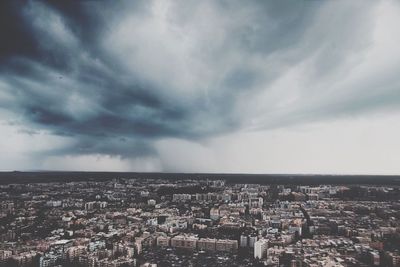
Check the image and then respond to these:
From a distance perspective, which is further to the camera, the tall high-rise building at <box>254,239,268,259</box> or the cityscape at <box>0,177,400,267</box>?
the tall high-rise building at <box>254,239,268,259</box>

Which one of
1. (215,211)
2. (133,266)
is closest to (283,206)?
(215,211)

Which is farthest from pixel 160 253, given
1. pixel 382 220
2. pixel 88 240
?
pixel 382 220

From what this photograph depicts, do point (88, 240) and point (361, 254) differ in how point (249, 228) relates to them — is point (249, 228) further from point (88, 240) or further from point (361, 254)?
point (88, 240)

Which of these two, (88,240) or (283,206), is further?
(283,206)

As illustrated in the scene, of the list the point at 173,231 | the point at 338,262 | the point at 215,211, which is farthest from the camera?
the point at 215,211

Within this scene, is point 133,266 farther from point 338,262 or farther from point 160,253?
point 338,262

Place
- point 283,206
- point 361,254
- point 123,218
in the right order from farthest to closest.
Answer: point 283,206 → point 123,218 → point 361,254

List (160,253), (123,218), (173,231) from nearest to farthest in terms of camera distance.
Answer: (160,253), (173,231), (123,218)

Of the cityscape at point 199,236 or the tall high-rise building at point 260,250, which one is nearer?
the cityscape at point 199,236

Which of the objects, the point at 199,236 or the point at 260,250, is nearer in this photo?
the point at 260,250
